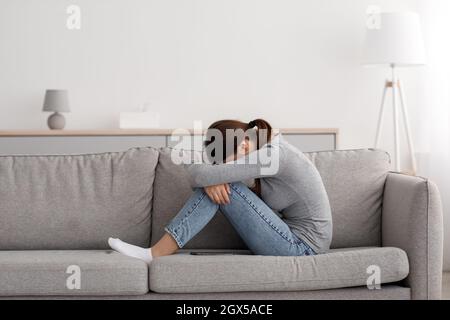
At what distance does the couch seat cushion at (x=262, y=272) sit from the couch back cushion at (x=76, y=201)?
1.79ft

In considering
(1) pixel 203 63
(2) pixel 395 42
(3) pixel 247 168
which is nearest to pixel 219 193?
(3) pixel 247 168

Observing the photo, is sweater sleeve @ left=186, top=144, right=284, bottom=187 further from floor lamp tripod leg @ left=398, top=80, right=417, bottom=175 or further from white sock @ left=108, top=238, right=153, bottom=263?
floor lamp tripod leg @ left=398, top=80, right=417, bottom=175

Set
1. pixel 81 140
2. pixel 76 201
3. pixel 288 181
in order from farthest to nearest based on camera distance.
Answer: pixel 81 140 → pixel 76 201 → pixel 288 181

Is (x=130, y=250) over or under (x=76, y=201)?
under

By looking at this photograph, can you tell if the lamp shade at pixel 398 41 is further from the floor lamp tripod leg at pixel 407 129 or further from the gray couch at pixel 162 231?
Result: the gray couch at pixel 162 231

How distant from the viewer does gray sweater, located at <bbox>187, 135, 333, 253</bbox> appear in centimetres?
323

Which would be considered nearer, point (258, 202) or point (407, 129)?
point (258, 202)

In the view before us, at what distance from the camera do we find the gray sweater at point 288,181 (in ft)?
10.6

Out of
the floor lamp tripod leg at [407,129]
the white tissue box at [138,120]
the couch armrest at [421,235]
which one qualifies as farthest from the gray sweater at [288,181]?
the floor lamp tripod leg at [407,129]

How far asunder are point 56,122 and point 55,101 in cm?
14

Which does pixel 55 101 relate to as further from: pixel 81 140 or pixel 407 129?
pixel 407 129

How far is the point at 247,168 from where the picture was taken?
323cm

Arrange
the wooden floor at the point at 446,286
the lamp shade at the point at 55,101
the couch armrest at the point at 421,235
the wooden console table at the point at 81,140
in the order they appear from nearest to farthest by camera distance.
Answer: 1. the couch armrest at the point at 421,235
2. the wooden floor at the point at 446,286
3. the wooden console table at the point at 81,140
4. the lamp shade at the point at 55,101

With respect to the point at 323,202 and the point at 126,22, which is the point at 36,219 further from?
the point at 126,22
